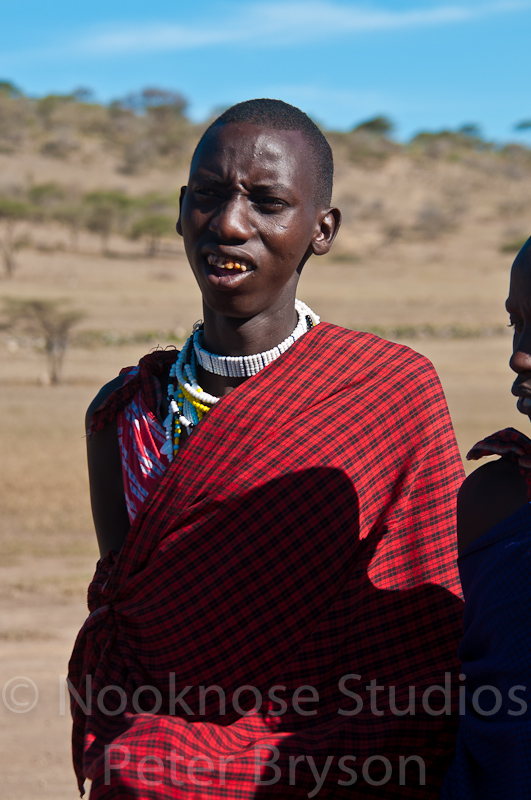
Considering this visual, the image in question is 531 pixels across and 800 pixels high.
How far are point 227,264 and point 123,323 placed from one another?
18.6 metres

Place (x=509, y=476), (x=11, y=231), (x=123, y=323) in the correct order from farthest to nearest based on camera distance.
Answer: (x=11, y=231)
(x=123, y=323)
(x=509, y=476)

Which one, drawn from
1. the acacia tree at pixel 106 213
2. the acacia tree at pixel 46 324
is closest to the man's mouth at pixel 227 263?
the acacia tree at pixel 46 324

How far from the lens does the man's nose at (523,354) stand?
167 centimetres

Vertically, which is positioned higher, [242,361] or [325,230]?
[325,230]

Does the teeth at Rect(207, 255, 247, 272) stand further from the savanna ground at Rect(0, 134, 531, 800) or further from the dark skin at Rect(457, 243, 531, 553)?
the savanna ground at Rect(0, 134, 531, 800)

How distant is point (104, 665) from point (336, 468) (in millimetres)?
662

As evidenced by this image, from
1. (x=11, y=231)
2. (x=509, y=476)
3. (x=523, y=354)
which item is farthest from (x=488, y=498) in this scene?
(x=11, y=231)

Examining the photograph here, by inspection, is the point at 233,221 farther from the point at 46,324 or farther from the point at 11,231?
the point at 11,231

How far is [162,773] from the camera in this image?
69.7 inches

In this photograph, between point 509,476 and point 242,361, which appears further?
point 242,361

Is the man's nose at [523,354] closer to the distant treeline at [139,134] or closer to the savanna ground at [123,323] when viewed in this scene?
the savanna ground at [123,323]

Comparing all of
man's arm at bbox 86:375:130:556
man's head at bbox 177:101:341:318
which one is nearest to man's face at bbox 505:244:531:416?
man's head at bbox 177:101:341:318

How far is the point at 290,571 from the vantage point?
207 cm

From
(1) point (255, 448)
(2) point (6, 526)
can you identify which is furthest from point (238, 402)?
(2) point (6, 526)
